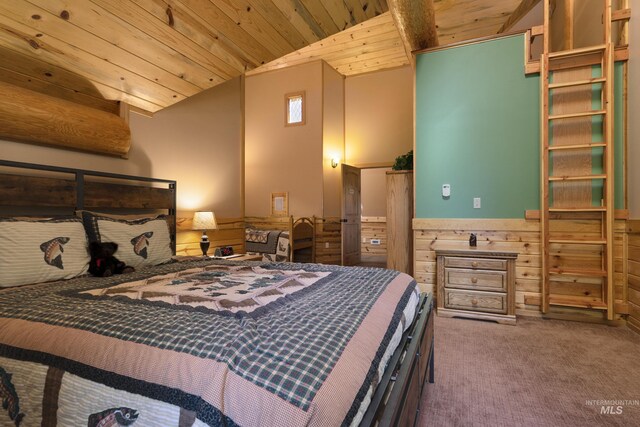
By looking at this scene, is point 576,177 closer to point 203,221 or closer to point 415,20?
point 415,20

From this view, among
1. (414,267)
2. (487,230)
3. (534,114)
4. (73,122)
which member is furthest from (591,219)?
(73,122)

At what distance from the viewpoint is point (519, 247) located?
3.17 m

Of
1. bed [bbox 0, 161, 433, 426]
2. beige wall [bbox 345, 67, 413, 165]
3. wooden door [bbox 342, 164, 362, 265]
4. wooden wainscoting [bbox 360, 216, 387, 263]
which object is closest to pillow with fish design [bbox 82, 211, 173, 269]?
bed [bbox 0, 161, 433, 426]

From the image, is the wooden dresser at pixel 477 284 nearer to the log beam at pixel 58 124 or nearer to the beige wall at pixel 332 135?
the beige wall at pixel 332 135

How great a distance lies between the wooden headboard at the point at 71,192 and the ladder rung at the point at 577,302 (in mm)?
3495

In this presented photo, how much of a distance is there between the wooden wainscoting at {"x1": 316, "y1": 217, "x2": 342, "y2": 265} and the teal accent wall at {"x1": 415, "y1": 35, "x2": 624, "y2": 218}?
7.74ft

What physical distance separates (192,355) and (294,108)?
5595 millimetres

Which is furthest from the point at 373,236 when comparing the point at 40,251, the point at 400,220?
the point at 40,251

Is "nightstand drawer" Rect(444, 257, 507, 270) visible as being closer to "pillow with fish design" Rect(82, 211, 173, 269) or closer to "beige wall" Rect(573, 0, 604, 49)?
"beige wall" Rect(573, 0, 604, 49)

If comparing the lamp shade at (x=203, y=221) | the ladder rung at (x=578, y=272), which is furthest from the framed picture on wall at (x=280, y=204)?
the ladder rung at (x=578, y=272)

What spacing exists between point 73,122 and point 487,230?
11.8 ft

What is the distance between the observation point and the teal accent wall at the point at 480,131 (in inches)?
124

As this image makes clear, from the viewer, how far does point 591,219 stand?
9.80 feet

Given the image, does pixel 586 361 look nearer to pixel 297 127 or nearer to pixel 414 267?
pixel 414 267
